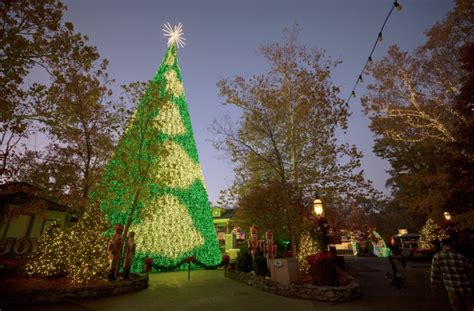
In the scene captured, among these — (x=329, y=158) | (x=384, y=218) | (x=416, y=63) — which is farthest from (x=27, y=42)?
(x=384, y=218)

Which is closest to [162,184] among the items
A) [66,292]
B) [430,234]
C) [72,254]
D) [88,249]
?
[88,249]

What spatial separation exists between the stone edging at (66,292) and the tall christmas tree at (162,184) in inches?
103

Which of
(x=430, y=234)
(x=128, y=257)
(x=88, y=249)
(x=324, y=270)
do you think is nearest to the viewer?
(x=324, y=270)

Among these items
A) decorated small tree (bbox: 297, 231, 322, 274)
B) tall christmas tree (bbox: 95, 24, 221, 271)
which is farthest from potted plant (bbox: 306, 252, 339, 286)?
tall christmas tree (bbox: 95, 24, 221, 271)

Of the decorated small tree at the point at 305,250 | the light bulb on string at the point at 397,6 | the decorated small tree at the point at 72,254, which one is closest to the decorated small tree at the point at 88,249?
the decorated small tree at the point at 72,254

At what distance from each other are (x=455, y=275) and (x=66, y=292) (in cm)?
1010

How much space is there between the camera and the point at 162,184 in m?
12.0

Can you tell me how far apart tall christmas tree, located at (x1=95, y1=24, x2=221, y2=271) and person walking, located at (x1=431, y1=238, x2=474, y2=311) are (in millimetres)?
9879

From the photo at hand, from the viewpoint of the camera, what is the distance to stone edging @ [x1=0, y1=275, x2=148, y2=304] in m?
6.92

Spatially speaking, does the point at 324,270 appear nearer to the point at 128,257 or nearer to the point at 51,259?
the point at 128,257

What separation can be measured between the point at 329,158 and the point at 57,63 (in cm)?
1237

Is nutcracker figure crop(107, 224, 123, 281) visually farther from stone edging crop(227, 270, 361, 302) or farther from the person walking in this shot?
the person walking

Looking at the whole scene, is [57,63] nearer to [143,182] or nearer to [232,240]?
[143,182]

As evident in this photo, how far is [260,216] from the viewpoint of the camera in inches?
545
